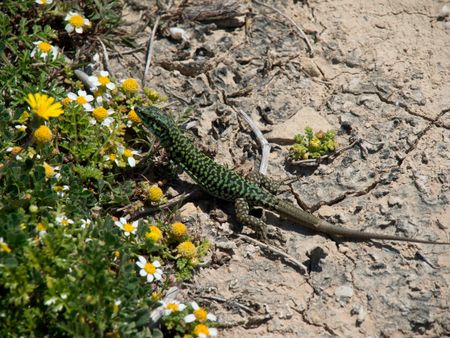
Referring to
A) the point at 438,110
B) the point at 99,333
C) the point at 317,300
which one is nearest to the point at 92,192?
the point at 99,333

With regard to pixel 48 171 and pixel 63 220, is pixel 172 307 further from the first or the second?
pixel 48 171

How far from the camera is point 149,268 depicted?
5.20 metres

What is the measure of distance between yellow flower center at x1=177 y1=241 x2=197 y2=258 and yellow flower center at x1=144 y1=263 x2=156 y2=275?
1.49 ft

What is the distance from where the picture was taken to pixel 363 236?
19.1 ft

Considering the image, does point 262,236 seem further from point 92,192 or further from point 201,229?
point 92,192

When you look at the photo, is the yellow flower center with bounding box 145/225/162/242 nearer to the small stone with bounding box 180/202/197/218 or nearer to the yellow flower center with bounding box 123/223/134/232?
the yellow flower center with bounding box 123/223/134/232

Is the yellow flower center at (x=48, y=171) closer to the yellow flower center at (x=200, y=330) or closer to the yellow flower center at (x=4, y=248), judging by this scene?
the yellow flower center at (x=4, y=248)

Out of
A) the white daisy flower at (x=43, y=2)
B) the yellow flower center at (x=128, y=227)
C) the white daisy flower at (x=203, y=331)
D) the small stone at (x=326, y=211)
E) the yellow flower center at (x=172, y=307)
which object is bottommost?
the small stone at (x=326, y=211)

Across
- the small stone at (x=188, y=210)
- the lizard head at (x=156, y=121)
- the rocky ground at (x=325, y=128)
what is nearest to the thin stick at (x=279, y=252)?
the rocky ground at (x=325, y=128)

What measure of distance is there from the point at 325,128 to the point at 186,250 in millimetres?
2126

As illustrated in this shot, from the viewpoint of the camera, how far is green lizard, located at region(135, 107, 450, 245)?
5956 mm

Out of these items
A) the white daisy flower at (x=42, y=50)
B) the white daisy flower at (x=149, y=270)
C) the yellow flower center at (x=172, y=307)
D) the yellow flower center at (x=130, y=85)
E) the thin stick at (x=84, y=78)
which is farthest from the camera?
the thin stick at (x=84, y=78)

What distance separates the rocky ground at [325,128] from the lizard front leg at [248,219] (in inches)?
5.0

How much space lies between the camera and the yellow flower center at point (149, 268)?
5184 millimetres
